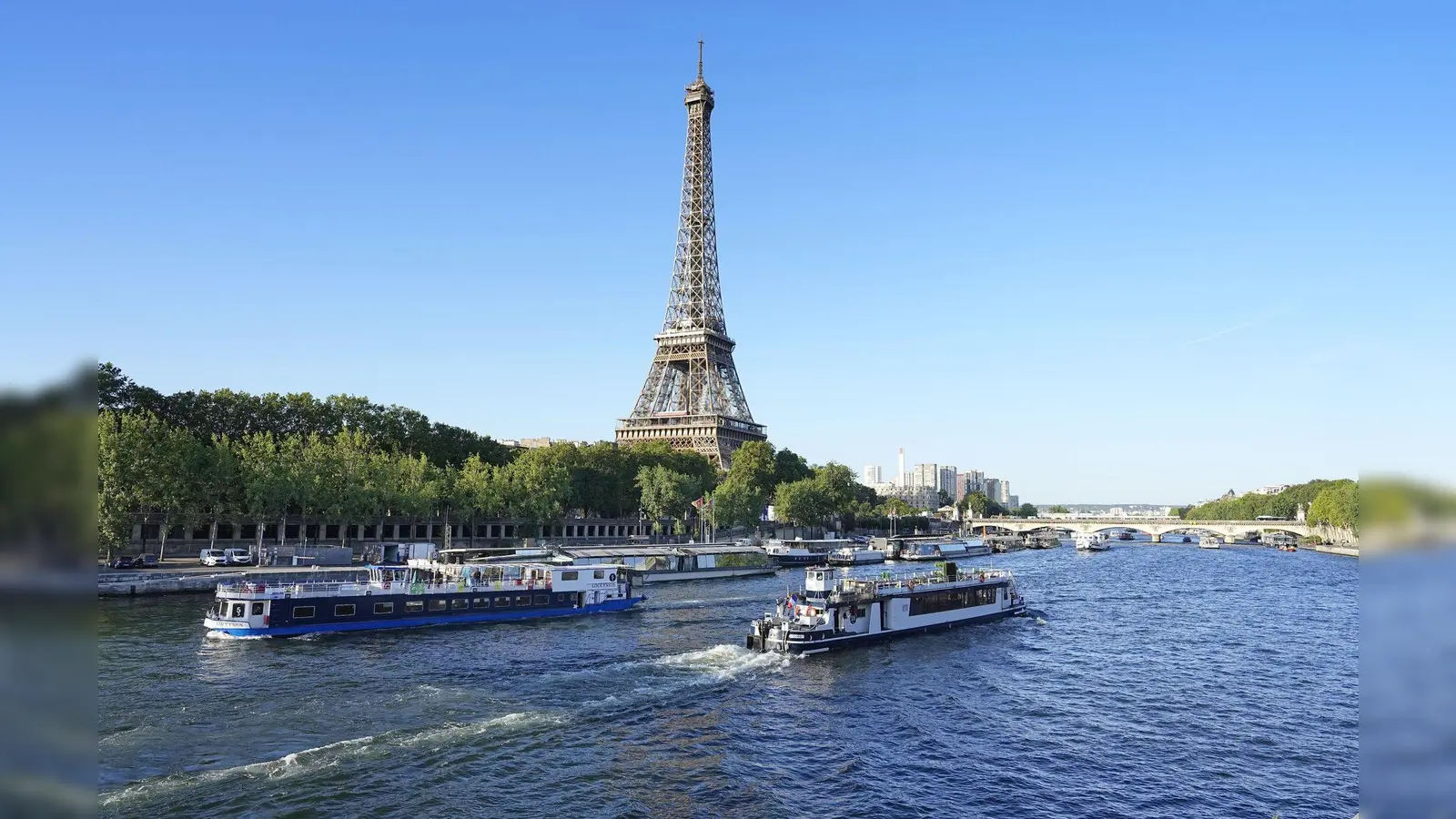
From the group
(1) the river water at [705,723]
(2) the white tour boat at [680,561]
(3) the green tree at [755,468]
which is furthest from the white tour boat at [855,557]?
(1) the river water at [705,723]

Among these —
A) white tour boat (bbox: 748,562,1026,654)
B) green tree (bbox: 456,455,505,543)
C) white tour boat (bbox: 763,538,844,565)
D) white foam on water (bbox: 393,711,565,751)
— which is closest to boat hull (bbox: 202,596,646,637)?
white tour boat (bbox: 748,562,1026,654)

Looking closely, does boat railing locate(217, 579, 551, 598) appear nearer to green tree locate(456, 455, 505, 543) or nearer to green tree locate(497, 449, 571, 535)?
green tree locate(456, 455, 505, 543)

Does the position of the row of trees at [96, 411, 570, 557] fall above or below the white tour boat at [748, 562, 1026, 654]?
above

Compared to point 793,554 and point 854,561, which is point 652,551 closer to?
point 793,554

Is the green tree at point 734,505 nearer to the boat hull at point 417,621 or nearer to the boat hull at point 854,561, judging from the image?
the boat hull at point 854,561

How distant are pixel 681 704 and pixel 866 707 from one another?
9.05 m

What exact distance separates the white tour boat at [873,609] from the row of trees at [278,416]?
72109 mm

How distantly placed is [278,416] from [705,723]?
95911 mm

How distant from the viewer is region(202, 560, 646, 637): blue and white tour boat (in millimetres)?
56688

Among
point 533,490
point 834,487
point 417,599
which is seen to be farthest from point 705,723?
point 834,487

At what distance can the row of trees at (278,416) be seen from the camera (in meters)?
104

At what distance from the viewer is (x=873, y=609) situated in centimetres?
6294

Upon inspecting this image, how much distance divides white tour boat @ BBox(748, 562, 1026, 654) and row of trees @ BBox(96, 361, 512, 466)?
72109mm
